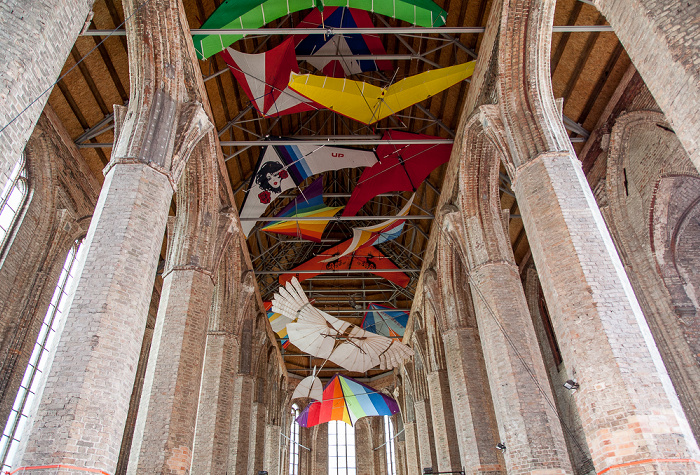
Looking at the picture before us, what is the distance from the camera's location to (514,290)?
1195cm

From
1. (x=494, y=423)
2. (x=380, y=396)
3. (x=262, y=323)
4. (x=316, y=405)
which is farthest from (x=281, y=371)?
(x=494, y=423)

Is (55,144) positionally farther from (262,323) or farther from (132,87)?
(262,323)

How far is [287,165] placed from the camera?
1598 cm

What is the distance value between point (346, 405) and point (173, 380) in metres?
19.2

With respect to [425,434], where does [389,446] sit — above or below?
above

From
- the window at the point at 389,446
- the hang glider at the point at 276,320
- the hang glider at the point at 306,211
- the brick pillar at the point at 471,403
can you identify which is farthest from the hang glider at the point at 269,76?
the window at the point at 389,446

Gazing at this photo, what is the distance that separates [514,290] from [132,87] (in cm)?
956

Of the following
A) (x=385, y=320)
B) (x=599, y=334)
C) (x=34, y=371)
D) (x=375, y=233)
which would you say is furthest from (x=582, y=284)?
(x=385, y=320)

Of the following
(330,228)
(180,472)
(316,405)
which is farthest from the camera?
(316,405)

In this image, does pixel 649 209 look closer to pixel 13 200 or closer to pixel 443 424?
pixel 443 424

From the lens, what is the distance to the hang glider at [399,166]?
1575 centimetres

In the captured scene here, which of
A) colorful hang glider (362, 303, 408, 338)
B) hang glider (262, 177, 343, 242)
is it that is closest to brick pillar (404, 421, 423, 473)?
colorful hang glider (362, 303, 408, 338)

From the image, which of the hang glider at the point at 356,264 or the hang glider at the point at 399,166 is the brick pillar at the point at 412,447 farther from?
the hang glider at the point at 399,166

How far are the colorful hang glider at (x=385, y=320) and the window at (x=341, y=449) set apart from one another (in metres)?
10.4
